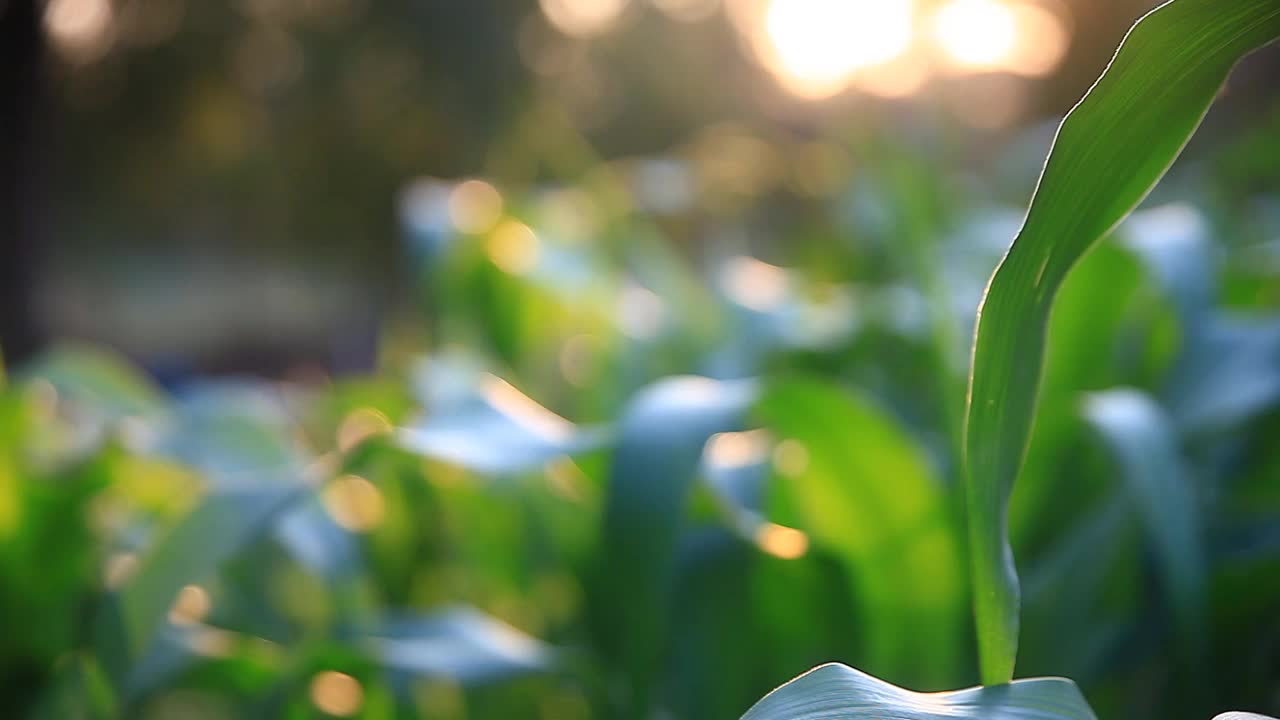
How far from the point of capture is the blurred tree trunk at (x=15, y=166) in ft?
7.99

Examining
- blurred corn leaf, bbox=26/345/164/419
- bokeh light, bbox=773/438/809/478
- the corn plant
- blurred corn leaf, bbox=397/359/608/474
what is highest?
the corn plant

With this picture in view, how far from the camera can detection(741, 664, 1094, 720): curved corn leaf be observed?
18 cm

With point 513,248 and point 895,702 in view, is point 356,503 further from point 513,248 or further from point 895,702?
point 895,702

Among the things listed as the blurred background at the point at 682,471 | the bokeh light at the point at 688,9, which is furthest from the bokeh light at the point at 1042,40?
the bokeh light at the point at 688,9

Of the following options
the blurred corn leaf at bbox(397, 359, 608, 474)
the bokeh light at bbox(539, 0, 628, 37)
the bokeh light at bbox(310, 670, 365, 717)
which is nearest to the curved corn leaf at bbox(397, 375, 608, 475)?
the blurred corn leaf at bbox(397, 359, 608, 474)

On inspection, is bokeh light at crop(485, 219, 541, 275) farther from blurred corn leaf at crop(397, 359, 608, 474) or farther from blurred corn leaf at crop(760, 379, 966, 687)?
blurred corn leaf at crop(760, 379, 966, 687)

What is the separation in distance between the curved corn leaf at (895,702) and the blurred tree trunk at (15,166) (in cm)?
262

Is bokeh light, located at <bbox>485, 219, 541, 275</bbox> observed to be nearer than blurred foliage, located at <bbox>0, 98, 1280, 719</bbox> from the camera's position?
No

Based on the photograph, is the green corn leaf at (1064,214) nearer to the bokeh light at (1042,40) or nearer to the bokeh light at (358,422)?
the bokeh light at (358,422)

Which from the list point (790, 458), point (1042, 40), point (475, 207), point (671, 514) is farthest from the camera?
point (1042, 40)

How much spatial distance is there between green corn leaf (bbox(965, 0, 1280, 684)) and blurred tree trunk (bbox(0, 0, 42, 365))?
263 centimetres

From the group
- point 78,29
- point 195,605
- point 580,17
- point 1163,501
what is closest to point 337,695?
point 195,605

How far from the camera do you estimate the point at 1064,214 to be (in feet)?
0.63

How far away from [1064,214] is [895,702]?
0.29ft
